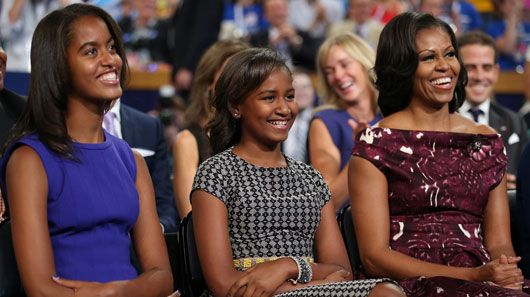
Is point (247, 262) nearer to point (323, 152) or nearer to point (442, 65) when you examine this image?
point (442, 65)

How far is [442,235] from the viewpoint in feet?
12.8

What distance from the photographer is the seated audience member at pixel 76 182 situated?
3262 millimetres

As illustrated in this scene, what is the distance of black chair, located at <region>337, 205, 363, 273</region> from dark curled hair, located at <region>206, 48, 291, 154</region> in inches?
20.4

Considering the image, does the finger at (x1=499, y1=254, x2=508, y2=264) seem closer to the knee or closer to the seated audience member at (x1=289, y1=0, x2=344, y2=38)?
the knee

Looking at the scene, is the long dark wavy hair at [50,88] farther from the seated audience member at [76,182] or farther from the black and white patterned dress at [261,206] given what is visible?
the black and white patterned dress at [261,206]

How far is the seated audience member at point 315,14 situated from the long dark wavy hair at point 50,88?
6769 millimetres

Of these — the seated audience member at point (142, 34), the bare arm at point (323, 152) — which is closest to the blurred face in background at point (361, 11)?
the seated audience member at point (142, 34)

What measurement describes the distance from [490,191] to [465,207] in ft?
0.50

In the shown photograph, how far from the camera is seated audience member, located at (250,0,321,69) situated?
9344 millimetres

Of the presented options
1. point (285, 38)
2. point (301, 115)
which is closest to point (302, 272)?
point (301, 115)

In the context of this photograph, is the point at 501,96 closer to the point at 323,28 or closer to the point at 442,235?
the point at 323,28

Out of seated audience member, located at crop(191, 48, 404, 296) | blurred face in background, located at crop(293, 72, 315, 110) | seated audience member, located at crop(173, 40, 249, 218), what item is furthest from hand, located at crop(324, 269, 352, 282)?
blurred face in background, located at crop(293, 72, 315, 110)

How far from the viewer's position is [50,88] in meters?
3.41

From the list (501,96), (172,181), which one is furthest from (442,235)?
(501,96)
